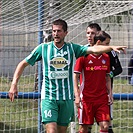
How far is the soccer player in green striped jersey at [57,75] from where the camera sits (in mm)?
7332

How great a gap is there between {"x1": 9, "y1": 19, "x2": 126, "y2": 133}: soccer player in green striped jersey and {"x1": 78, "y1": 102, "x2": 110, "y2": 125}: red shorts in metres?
0.78

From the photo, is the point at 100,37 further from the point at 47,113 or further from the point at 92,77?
the point at 47,113

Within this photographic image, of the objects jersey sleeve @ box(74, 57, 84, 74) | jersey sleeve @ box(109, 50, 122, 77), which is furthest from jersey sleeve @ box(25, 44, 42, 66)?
jersey sleeve @ box(109, 50, 122, 77)

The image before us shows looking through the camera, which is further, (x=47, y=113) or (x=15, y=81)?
(x=47, y=113)

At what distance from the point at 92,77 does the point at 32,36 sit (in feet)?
8.10

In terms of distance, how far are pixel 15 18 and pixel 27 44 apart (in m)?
0.87

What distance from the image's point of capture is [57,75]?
7359mm

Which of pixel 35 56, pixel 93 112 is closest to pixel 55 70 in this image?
pixel 35 56

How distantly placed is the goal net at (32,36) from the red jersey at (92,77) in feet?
3.53

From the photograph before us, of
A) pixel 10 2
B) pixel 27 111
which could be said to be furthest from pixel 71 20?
pixel 27 111

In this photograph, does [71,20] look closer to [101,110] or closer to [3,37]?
[3,37]

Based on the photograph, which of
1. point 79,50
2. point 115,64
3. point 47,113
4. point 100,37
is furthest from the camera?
point 115,64

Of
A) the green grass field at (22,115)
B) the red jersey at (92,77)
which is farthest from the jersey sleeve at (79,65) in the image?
the green grass field at (22,115)

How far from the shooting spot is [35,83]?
9.76 meters
